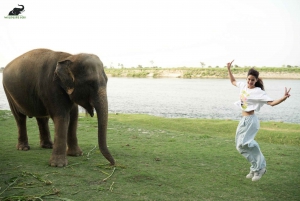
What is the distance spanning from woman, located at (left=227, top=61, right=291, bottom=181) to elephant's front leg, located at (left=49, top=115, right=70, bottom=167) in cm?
347

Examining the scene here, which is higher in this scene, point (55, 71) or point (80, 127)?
point (55, 71)

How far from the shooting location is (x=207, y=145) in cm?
946

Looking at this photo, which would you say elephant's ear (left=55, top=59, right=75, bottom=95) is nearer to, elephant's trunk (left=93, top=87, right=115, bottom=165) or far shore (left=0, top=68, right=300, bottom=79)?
elephant's trunk (left=93, top=87, right=115, bottom=165)

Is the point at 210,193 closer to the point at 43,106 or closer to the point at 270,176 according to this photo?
the point at 270,176

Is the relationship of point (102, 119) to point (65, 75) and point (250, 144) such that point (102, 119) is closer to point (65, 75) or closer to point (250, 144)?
point (65, 75)

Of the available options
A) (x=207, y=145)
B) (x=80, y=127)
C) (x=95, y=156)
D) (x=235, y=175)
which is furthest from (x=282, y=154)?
(x=80, y=127)

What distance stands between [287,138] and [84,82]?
8.52 m

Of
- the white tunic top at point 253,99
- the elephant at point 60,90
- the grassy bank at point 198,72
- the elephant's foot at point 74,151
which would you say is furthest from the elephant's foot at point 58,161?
the grassy bank at point 198,72

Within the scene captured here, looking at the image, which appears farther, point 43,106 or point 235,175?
point 43,106

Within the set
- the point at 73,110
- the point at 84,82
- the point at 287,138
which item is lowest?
the point at 287,138

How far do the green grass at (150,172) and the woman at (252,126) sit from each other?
0.96 feet

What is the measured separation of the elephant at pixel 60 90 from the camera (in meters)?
6.64

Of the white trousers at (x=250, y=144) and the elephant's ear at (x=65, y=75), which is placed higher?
the elephant's ear at (x=65, y=75)

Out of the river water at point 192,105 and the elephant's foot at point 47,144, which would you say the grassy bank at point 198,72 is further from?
the elephant's foot at point 47,144
